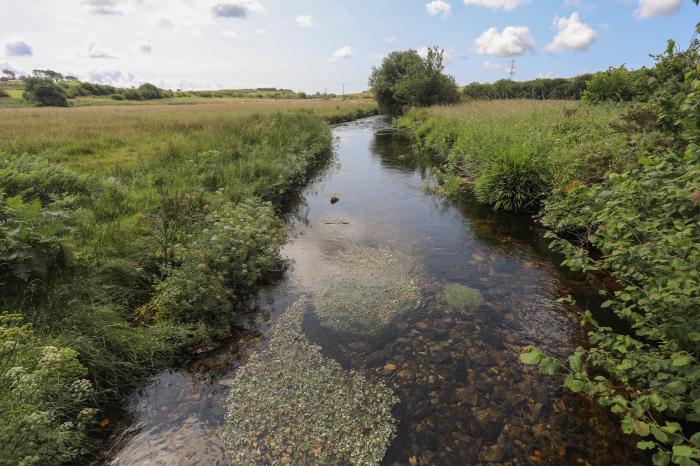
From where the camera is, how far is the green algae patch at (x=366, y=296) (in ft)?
20.6

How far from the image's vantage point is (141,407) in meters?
4.61

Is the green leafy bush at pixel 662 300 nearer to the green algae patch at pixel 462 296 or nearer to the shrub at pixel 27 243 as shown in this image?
the green algae patch at pixel 462 296

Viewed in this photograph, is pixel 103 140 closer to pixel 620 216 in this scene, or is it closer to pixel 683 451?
pixel 620 216

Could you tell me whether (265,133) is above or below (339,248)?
above

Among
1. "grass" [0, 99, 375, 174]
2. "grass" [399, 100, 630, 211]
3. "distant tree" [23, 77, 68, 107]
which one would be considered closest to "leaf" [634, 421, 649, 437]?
"grass" [399, 100, 630, 211]

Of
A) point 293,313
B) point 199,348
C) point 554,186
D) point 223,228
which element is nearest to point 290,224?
point 223,228

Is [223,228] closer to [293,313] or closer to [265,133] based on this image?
[293,313]

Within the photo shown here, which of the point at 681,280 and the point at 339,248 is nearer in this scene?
the point at 681,280

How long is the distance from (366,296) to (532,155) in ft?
24.8

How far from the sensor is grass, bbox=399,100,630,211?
8.64m

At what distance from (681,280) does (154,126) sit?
2395 centimetres

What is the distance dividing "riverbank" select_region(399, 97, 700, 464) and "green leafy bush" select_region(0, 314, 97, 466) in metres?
4.19

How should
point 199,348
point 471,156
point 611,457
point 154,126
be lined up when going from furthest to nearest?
1. point 154,126
2. point 471,156
3. point 199,348
4. point 611,457

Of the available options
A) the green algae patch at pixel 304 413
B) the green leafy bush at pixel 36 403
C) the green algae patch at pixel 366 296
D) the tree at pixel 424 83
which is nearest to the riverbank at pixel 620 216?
the green algae patch at pixel 304 413
